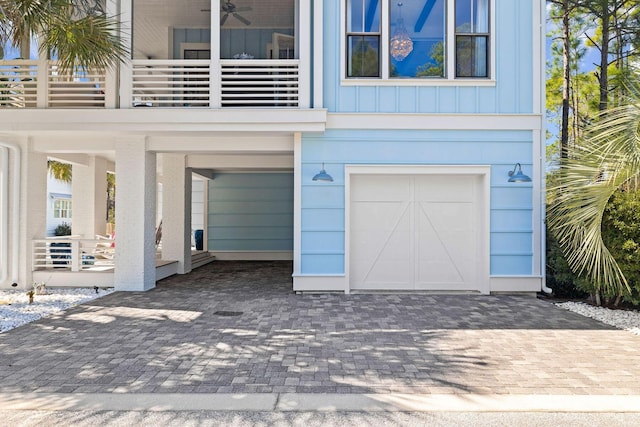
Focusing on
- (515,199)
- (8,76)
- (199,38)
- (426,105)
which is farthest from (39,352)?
(199,38)

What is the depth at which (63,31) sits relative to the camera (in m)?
7.09

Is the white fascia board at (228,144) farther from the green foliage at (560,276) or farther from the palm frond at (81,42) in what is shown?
the green foliage at (560,276)

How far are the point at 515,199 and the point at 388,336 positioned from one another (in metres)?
4.49

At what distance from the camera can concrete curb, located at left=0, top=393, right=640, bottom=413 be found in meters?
3.73

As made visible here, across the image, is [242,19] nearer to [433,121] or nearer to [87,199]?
[433,121]

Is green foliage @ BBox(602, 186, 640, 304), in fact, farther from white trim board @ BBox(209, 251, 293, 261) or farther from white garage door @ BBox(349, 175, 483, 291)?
white trim board @ BBox(209, 251, 293, 261)

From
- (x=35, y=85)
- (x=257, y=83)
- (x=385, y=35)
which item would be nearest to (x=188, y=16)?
(x=35, y=85)

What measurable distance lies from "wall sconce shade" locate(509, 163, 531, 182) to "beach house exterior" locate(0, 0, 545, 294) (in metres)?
0.07

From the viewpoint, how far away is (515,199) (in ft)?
28.6

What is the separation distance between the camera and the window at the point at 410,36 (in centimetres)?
871

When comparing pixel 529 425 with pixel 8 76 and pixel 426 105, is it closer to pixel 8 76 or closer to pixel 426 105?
pixel 426 105

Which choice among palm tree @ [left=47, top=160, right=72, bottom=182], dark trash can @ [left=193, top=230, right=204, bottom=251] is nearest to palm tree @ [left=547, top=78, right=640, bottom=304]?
dark trash can @ [left=193, top=230, right=204, bottom=251]

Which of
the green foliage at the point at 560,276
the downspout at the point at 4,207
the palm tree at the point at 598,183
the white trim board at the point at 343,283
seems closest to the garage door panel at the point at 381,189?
the white trim board at the point at 343,283

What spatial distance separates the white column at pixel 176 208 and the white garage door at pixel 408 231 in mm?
4860
